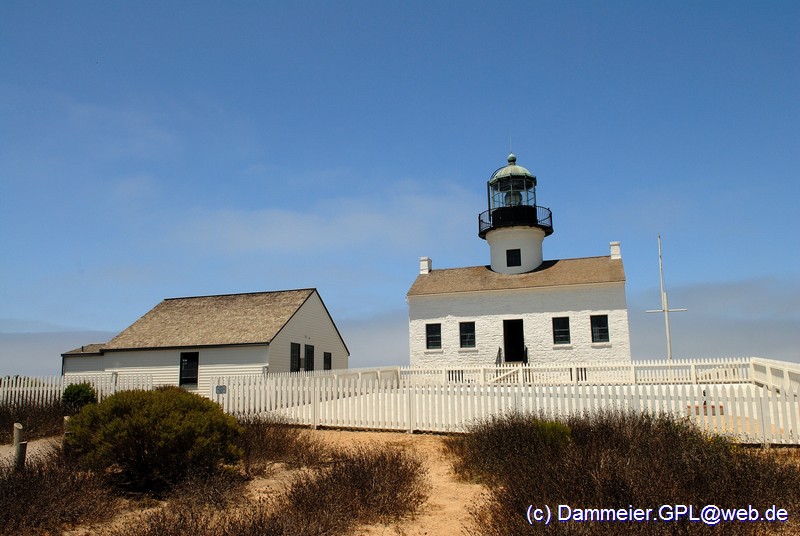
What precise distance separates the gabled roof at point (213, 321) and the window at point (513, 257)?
10048 millimetres

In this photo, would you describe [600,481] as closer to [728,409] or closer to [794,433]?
[728,409]

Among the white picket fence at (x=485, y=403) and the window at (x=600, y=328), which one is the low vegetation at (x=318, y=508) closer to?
the white picket fence at (x=485, y=403)

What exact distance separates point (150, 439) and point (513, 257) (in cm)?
2347

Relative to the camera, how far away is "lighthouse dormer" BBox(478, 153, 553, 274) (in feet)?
93.4

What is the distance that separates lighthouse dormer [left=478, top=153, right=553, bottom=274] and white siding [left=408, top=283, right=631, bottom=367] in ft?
8.02

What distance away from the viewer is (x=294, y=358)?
83.4ft

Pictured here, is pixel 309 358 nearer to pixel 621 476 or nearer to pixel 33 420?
pixel 33 420

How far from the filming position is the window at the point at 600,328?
82.9 feet

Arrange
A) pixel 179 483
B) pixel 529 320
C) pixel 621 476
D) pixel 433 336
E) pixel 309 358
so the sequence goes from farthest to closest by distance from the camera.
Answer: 1. pixel 433 336
2. pixel 309 358
3. pixel 529 320
4. pixel 179 483
5. pixel 621 476

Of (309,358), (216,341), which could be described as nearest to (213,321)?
(216,341)

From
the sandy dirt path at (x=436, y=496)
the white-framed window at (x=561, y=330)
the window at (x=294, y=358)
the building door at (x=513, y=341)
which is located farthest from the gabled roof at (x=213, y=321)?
the sandy dirt path at (x=436, y=496)

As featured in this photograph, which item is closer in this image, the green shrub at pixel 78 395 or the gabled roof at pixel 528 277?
the green shrub at pixel 78 395

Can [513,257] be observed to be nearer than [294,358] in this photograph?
No

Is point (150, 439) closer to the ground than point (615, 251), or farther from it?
closer to the ground
